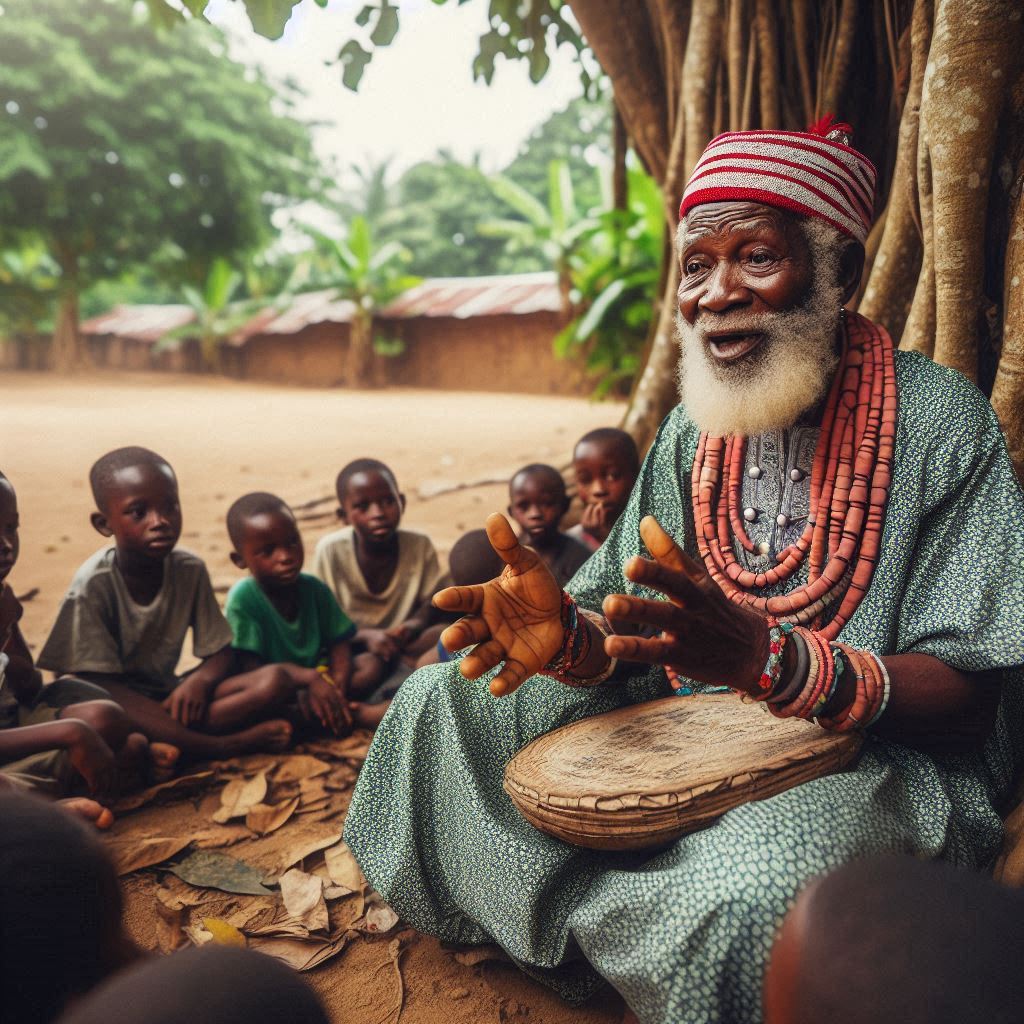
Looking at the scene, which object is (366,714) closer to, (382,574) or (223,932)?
(382,574)

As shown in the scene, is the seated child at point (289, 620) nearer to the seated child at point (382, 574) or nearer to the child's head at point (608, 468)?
the seated child at point (382, 574)

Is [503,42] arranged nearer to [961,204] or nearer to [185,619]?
[961,204]

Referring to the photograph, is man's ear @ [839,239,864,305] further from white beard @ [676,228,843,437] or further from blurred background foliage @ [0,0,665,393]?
blurred background foliage @ [0,0,665,393]

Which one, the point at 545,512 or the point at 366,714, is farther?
the point at 545,512

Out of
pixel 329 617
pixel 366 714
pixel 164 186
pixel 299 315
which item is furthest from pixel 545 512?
pixel 164 186

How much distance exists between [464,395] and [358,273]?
328 cm

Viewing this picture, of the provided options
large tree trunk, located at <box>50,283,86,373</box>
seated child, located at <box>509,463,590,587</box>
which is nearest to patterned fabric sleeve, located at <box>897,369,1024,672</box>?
seated child, located at <box>509,463,590,587</box>

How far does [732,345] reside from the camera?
1953 millimetres

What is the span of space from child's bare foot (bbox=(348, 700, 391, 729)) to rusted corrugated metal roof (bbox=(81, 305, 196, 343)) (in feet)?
59.3

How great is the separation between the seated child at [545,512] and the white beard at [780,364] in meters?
1.73

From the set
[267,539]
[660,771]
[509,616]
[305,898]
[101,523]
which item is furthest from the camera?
[267,539]

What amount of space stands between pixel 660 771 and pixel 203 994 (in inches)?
36.4

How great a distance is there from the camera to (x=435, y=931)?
6.61ft

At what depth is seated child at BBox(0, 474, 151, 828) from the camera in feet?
8.09
